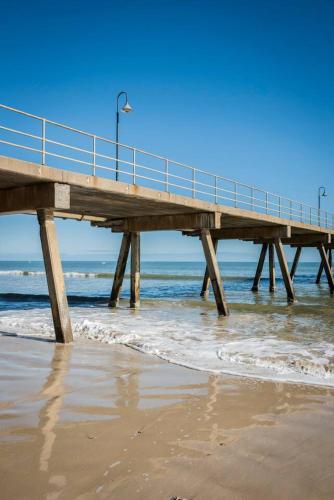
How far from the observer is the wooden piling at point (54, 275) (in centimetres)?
989

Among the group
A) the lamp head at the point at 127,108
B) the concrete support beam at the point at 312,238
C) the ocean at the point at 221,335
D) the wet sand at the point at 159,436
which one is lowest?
the ocean at the point at 221,335

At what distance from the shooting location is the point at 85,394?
5.64m

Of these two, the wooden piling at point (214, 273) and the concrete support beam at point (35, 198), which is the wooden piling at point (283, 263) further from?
the concrete support beam at point (35, 198)

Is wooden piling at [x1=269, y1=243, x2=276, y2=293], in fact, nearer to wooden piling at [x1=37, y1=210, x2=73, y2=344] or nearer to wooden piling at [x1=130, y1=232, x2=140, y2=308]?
wooden piling at [x1=130, y1=232, x2=140, y2=308]

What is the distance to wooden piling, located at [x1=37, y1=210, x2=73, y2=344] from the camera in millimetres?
9891

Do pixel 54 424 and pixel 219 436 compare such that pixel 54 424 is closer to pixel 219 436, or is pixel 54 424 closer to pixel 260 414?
pixel 219 436

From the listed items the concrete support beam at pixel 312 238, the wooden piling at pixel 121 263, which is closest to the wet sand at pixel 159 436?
the wooden piling at pixel 121 263

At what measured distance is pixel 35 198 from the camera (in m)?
10.0

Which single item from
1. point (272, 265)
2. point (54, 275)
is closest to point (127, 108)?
point (54, 275)

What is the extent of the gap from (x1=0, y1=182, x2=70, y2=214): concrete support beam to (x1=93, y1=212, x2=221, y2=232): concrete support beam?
660cm

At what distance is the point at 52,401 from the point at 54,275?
491 centimetres

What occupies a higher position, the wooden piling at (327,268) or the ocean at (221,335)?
the wooden piling at (327,268)

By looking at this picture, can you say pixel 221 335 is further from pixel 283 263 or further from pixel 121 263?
pixel 283 263

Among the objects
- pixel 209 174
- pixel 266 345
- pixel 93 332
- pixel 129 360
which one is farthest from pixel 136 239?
pixel 129 360
